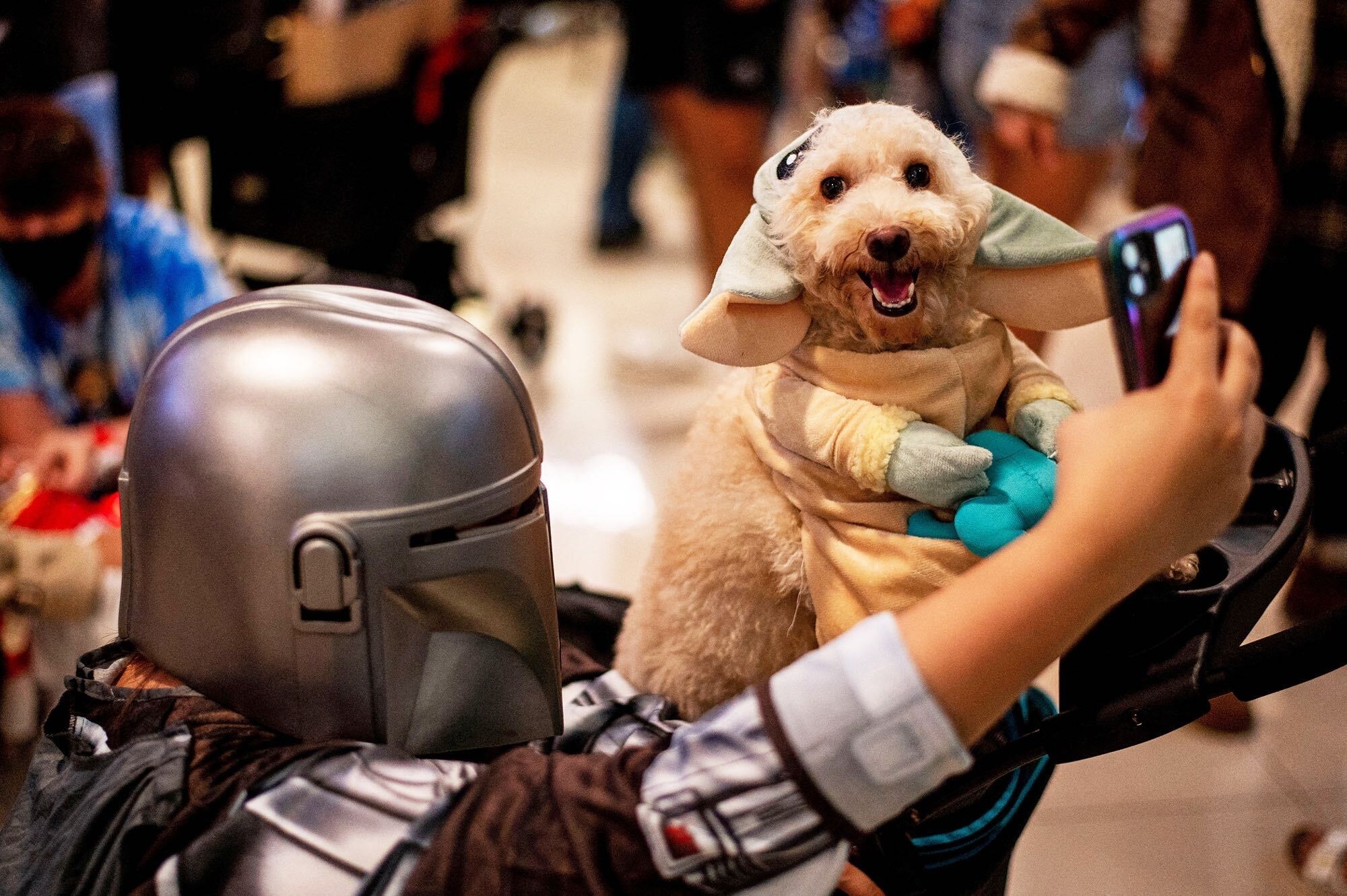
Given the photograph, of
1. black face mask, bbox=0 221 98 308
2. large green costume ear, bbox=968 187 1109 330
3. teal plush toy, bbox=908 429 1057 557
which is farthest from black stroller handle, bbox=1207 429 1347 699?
black face mask, bbox=0 221 98 308

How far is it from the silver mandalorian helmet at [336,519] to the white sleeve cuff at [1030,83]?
108cm

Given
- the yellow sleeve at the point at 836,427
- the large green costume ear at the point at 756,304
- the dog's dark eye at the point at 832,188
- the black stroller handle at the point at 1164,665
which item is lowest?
the black stroller handle at the point at 1164,665

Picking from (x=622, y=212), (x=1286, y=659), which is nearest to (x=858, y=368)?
(x=1286, y=659)

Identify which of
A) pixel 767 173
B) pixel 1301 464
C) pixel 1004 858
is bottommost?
pixel 1004 858

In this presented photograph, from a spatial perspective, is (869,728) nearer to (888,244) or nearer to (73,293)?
(888,244)

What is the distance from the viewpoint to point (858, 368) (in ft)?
3.08

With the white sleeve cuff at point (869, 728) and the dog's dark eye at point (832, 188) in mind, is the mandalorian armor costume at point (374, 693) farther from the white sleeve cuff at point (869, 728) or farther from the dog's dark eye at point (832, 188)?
the dog's dark eye at point (832, 188)

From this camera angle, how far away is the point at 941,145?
3.11 feet

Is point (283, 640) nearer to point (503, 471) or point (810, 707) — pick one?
point (503, 471)

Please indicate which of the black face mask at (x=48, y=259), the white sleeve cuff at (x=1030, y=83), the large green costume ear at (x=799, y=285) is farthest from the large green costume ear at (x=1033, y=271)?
the black face mask at (x=48, y=259)

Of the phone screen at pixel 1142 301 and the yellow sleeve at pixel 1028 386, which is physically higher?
the phone screen at pixel 1142 301

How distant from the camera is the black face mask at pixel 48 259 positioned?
6.02 feet

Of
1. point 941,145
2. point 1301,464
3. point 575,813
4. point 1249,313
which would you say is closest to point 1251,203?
point 1249,313

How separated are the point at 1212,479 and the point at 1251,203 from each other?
1.14 meters
